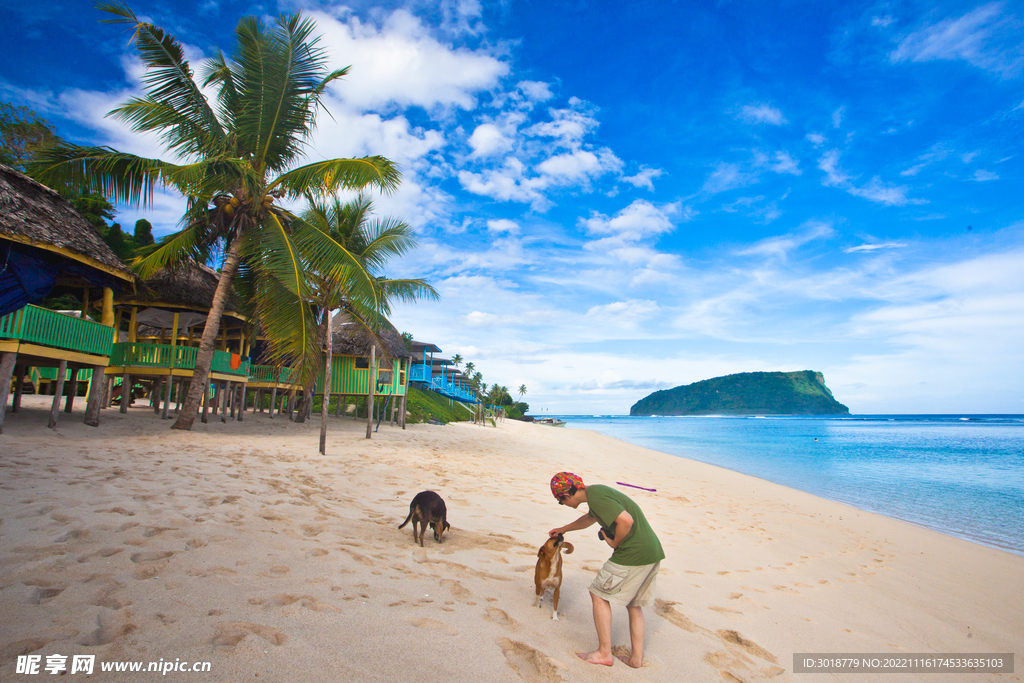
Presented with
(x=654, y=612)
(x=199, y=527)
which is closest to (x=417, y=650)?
(x=654, y=612)

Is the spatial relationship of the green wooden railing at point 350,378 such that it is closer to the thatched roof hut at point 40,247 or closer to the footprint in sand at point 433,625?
the thatched roof hut at point 40,247

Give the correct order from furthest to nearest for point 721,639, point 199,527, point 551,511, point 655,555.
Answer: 1. point 551,511
2. point 199,527
3. point 721,639
4. point 655,555

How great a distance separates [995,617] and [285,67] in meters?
14.5

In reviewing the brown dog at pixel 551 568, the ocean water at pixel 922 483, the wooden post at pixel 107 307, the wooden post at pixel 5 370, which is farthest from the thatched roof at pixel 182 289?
the brown dog at pixel 551 568

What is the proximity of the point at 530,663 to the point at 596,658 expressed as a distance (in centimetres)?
40

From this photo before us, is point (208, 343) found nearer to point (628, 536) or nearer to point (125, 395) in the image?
point (125, 395)

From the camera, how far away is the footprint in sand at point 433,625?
2.93m

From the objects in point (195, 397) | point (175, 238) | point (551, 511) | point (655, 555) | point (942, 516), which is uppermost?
point (175, 238)

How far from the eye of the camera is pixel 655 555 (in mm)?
2975

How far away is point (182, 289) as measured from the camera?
14359 mm

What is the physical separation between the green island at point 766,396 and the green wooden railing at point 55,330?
16233cm

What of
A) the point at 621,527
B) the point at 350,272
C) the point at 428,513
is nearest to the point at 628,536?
the point at 621,527

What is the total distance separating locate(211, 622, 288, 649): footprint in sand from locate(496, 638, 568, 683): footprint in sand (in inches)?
48.1

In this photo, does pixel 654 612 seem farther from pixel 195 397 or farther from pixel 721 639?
pixel 195 397
